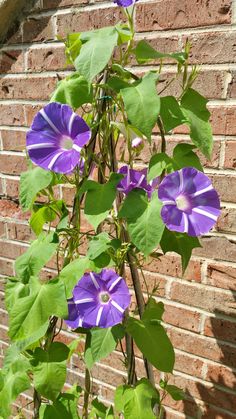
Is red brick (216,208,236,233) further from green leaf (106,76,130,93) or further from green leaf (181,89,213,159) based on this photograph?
green leaf (106,76,130,93)

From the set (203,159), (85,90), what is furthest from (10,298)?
(203,159)

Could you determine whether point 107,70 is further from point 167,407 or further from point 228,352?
point 167,407

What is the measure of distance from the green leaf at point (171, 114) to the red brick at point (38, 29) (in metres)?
0.68

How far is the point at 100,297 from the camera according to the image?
0.93 metres

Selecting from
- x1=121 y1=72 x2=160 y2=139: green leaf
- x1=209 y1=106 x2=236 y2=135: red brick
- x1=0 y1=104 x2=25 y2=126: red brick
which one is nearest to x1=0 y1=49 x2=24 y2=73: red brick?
x1=0 y1=104 x2=25 y2=126: red brick

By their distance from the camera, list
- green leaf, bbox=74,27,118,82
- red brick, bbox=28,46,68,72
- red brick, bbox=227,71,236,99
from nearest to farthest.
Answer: green leaf, bbox=74,27,118,82
red brick, bbox=227,71,236,99
red brick, bbox=28,46,68,72

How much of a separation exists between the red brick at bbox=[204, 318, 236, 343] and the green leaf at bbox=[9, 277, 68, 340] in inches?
22.6

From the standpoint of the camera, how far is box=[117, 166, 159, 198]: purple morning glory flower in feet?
2.98

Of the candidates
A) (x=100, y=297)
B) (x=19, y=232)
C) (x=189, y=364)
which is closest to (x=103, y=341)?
(x=100, y=297)

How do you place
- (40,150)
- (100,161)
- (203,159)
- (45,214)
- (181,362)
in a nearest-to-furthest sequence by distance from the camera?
(40,150)
(100,161)
(45,214)
(203,159)
(181,362)

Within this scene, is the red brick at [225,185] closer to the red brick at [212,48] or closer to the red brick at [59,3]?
the red brick at [212,48]

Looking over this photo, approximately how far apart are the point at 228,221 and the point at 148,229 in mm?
472

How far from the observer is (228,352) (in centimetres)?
130

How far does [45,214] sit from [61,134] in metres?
0.29
